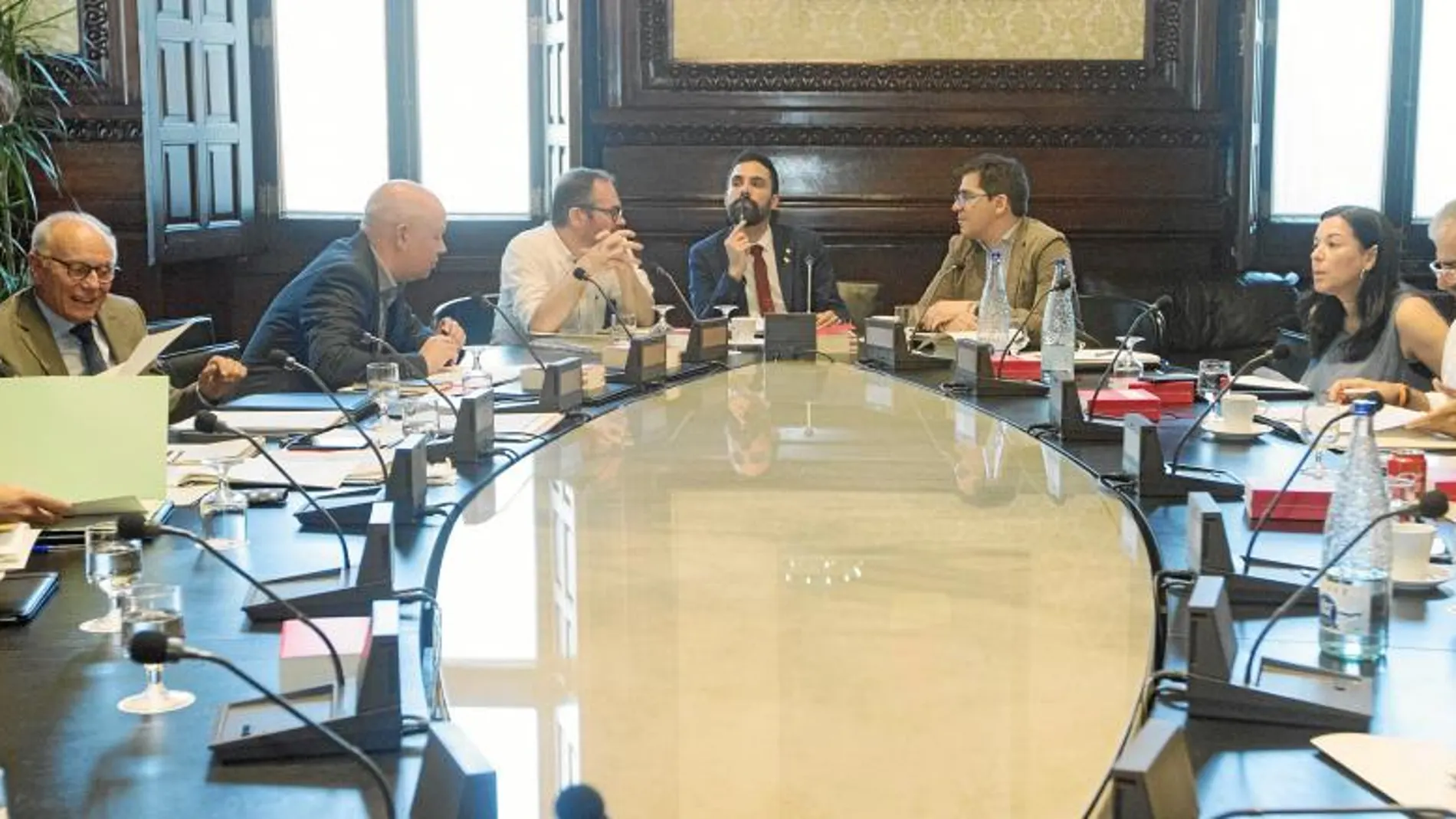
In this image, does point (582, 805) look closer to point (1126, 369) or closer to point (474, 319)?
point (1126, 369)

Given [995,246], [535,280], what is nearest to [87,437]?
[535,280]

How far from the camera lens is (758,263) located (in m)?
5.95

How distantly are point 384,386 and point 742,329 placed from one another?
184 cm

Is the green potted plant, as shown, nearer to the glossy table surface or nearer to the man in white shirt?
the man in white shirt

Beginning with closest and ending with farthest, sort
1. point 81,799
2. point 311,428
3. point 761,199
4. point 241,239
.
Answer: point 81,799, point 311,428, point 761,199, point 241,239

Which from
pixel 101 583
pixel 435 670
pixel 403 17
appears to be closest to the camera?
pixel 435 670

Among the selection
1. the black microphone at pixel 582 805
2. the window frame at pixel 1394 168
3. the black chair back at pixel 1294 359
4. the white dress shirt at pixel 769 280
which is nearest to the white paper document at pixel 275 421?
the white dress shirt at pixel 769 280

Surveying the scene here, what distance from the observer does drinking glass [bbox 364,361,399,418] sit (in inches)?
144

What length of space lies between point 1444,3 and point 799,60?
249 centimetres

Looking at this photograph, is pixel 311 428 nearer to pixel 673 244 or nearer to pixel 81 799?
pixel 81 799

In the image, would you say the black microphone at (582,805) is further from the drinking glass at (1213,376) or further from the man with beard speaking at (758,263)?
the man with beard speaking at (758,263)

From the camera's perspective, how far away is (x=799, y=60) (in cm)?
680

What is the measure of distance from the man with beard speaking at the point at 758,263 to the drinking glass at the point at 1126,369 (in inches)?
71.0

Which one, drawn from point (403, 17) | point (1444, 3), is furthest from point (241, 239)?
point (1444, 3)
